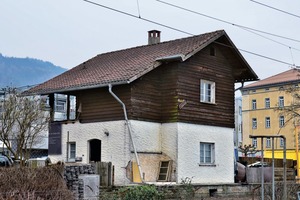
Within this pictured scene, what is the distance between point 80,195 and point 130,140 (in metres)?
9.23

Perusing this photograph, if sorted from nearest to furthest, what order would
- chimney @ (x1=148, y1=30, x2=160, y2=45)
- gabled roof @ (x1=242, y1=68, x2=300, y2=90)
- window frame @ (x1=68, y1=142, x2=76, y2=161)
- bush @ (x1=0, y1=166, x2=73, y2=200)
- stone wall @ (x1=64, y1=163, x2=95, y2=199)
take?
bush @ (x1=0, y1=166, x2=73, y2=200) < stone wall @ (x1=64, y1=163, x2=95, y2=199) < window frame @ (x1=68, y1=142, x2=76, y2=161) < chimney @ (x1=148, y1=30, x2=160, y2=45) < gabled roof @ (x1=242, y1=68, x2=300, y2=90)

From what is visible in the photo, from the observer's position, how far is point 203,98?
27.8 metres

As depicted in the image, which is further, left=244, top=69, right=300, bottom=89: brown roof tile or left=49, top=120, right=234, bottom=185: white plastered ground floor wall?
left=244, top=69, right=300, bottom=89: brown roof tile

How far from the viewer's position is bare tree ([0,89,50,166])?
2822cm

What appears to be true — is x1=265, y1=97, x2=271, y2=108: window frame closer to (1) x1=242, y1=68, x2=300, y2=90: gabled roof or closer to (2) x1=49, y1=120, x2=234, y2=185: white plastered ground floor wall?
(1) x1=242, y1=68, x2=300, y2=90: gabled roof

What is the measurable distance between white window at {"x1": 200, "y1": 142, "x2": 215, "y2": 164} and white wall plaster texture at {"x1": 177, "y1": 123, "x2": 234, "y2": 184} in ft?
0.67

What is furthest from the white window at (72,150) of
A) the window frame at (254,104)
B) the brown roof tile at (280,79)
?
the window frame at (254,104)

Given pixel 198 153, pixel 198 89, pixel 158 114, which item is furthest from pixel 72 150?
pixel 198 89

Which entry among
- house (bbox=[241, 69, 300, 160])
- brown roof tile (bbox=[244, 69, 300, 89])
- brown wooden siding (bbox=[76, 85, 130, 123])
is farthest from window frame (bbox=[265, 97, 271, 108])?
brown wooden siding (bbox=[76, 85, 130, 123])

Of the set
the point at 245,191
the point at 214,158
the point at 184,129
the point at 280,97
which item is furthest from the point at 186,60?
the point at 280,97

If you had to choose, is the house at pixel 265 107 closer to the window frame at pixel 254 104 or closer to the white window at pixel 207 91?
the window frame at pixel 254 104

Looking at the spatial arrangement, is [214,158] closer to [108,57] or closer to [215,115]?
[215,115]

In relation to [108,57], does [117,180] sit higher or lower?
lower

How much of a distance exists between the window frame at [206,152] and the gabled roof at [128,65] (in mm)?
4904
